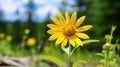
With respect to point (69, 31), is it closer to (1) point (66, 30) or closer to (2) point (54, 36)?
(1) point (66, 30)

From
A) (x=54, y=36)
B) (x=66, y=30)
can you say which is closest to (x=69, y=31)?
(x=66, y=30)

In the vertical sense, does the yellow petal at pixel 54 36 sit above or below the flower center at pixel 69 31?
below

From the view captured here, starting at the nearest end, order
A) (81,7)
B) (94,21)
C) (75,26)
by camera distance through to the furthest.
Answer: (75,26) → (94,21) → (81,7)

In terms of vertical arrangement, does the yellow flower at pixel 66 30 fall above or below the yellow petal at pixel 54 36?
above

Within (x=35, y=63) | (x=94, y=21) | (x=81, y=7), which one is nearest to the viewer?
(x=35, y=63)

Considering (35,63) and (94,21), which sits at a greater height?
(94,21)

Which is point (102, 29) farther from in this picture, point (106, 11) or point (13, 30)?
point (13, 30)

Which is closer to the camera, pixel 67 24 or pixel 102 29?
pixel 67 24

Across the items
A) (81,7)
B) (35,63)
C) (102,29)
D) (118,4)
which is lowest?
(35,63)

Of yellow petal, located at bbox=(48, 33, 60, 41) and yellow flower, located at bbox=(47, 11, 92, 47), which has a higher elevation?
yellow flower, located at bbox=(47, 11, 92, 47)

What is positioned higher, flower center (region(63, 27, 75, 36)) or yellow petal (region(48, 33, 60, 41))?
flower center (region(63, 27, 75, 36))

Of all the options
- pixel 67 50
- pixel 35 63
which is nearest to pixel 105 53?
pixel 67 50
